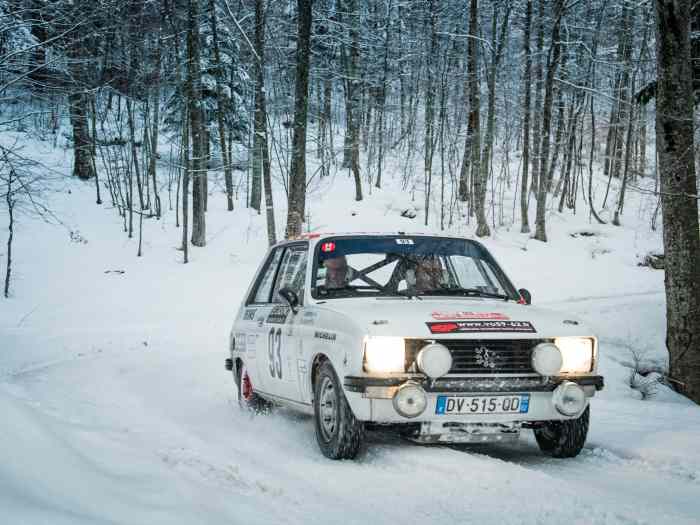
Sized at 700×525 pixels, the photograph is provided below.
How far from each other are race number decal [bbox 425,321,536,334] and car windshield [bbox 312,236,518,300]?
0.99m

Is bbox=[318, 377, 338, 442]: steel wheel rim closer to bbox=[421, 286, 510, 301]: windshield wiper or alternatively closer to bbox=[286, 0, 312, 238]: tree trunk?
bbox=[421, 286, 510, 301]: windshield wiper

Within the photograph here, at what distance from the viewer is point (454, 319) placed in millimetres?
5148

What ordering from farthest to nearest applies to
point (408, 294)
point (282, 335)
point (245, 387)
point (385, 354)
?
point (245, 387)
point (282, 335)
point (408, 294)
point (385, 354)

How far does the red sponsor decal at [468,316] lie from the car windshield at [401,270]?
30.9 inches

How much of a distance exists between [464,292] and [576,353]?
4.12 ft

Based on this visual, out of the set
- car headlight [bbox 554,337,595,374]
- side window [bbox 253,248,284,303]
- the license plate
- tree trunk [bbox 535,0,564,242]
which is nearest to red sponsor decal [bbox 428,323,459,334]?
the license plate

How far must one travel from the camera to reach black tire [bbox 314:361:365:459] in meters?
5.20

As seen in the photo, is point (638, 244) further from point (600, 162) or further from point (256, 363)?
point (256, 363)

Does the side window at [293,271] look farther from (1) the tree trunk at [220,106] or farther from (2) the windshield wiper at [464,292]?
(1) the tree trunk at [220,106]

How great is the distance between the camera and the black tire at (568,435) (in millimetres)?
5512

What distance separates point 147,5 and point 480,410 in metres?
27.0

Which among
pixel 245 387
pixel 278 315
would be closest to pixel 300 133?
pixel 245 387

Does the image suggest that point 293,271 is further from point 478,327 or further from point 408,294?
point 478,327

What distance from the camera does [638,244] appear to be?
Answer: 96.8 ft
